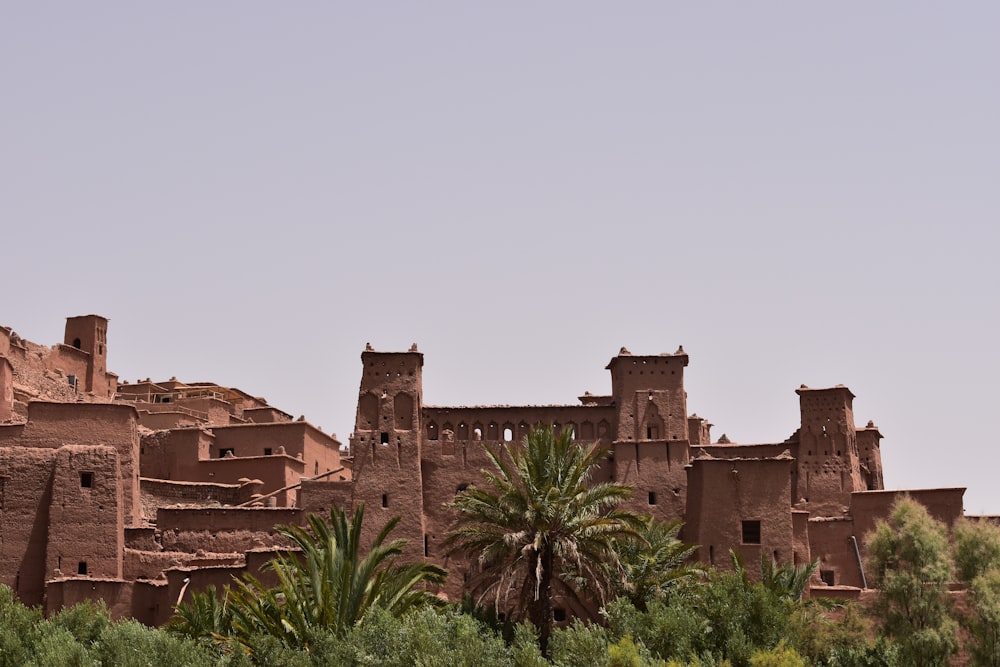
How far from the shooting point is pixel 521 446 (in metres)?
46.1

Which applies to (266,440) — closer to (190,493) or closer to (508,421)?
(190,493)

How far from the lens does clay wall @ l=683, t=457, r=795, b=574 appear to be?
142ft

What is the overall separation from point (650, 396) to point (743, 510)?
5.08m

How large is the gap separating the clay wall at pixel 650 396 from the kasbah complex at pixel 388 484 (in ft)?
0.13

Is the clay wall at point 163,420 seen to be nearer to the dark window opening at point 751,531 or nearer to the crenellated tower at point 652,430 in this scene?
the crenellated tower at point 652,430

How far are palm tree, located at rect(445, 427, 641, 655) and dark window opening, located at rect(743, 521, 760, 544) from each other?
683cm

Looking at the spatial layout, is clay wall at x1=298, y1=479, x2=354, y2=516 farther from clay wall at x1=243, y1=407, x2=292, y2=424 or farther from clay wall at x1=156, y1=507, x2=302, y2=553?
clay wall at x1=243, y1=407, x2=292, y2=424

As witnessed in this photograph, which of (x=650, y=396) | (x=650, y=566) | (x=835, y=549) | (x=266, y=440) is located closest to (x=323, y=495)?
(x=266, y=440)

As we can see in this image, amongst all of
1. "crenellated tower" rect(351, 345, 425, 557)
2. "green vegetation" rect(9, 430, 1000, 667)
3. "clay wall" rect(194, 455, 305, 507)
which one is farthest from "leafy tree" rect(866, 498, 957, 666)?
"clay wall" rect(194, 455, 305, 507)

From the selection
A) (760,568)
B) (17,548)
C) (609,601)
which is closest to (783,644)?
(609,601)

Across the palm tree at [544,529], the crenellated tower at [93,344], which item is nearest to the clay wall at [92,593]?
the palm tree at [544,529]

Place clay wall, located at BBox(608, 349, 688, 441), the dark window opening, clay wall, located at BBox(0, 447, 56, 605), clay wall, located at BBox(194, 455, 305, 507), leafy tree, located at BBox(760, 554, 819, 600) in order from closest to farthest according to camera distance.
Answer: leafy tree, located at BBox(760, 554, 819, 600) < clay wall, located at BBox(0, 447, 56, 605) < the dark window opening < clay wall, located at BBox(608, 349, 688, 441) < clay wall, located at BBox(194, 455, 305, 507)

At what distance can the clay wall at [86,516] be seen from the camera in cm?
4259

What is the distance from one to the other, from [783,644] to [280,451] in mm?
22275
